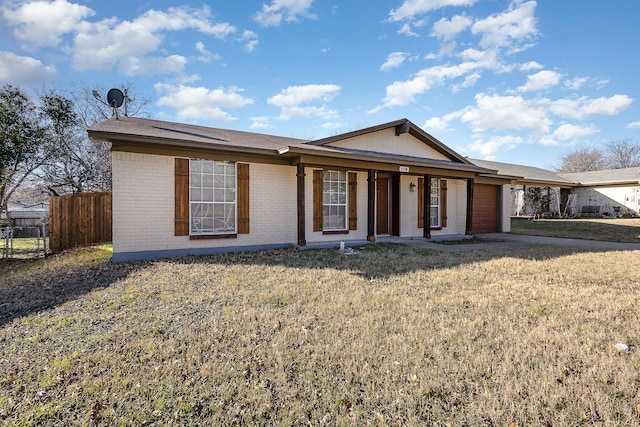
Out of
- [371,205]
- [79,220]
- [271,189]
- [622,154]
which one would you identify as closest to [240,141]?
[271,189]

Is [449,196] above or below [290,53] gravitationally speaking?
below

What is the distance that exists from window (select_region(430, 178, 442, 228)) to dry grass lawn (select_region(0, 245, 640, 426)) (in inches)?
252

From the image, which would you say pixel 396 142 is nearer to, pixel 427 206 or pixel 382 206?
pixel 382 206

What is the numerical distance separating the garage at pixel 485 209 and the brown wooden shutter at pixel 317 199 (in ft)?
27.1

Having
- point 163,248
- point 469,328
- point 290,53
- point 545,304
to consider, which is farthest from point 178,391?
point 290,53

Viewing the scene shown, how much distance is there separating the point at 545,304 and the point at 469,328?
65.1 inches

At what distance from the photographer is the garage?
14.4 metres

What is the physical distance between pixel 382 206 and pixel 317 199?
2.99 meters

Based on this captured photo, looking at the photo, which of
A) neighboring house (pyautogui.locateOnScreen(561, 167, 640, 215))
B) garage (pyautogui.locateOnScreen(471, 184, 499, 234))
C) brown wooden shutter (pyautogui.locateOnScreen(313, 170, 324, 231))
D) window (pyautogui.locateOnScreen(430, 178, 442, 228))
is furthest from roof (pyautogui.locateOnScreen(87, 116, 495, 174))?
neighboring house (pyautogui.locateOnScreen(561, 167, 640, 215))

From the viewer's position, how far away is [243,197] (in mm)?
8508

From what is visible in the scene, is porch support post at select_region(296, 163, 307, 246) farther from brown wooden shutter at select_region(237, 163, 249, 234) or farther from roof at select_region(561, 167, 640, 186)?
roof at select_region(561, 167, 640, 186)

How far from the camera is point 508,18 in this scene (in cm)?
990

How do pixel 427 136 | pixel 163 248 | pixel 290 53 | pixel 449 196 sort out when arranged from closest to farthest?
pixel 163 248 < pixel 427 136 < pixel 449 196 < pixel 290 53

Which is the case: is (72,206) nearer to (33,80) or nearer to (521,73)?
(33,80)
